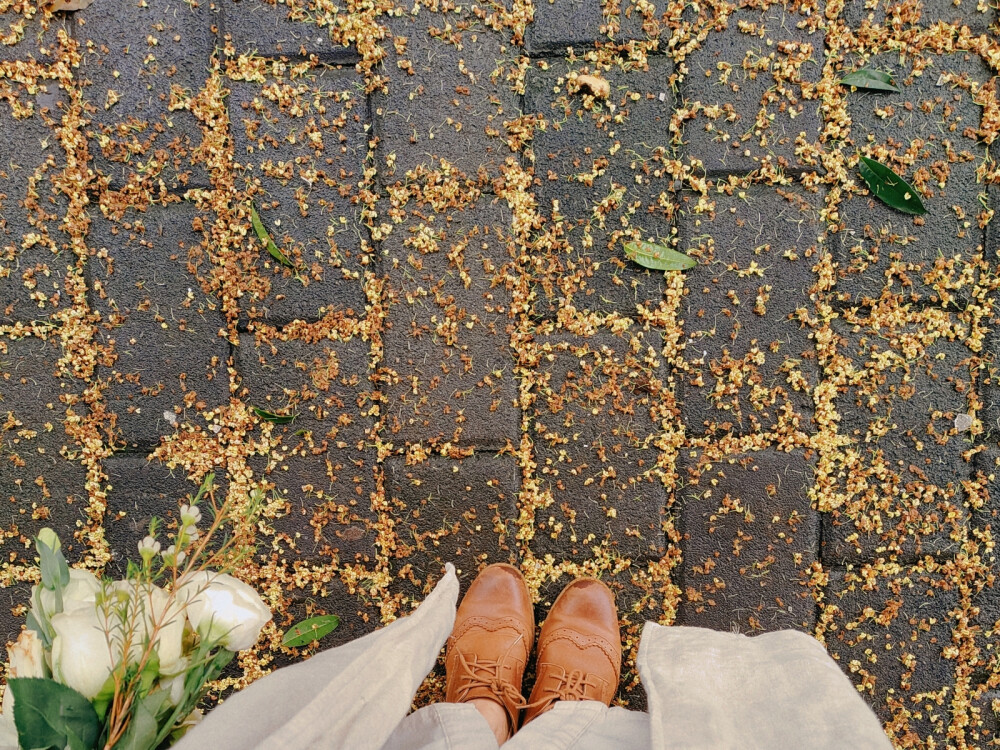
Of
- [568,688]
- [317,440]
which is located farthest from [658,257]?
[568,688]

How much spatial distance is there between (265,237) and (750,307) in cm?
138

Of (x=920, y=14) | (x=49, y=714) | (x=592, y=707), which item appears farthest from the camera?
(x=920, y=14)

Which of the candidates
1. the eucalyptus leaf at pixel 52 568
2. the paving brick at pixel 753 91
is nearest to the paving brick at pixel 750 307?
the paving brick at pixel 753 91

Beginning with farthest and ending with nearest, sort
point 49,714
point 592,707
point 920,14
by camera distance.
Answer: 1. point 920,14
2. point 592,707
3. point 49,714

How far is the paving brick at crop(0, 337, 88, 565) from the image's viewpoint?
5.78 feet

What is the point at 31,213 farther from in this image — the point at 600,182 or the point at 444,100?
the point at 600,182

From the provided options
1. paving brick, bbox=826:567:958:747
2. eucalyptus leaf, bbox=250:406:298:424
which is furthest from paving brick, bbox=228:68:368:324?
paving brick, bbox=826:567:958:747

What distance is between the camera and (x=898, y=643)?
1739mm

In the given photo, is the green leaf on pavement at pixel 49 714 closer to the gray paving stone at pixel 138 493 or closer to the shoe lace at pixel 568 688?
the gray paving stone at pixel 138 493

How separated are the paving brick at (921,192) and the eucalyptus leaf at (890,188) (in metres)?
0.02

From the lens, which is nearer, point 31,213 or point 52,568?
point 52,568

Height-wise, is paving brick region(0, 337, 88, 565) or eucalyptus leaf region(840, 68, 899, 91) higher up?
eucalyptus leaf region(840, 68, 899, 91)

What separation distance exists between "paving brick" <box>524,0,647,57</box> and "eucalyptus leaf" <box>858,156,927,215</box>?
0.73m

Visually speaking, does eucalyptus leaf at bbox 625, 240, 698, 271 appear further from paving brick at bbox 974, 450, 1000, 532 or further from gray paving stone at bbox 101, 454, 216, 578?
gray paving stone at bbox 101, 454, 216, 578
